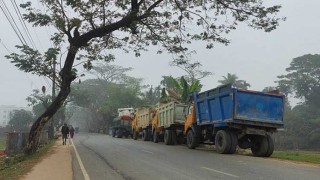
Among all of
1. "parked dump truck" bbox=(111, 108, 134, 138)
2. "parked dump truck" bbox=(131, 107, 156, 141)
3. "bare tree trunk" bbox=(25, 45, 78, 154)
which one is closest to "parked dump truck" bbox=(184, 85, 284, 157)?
"bare tree trunk" bbox=(25, 45, 78, 154)

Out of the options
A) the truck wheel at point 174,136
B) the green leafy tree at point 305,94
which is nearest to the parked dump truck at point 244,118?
the truck wheel at point 174,136

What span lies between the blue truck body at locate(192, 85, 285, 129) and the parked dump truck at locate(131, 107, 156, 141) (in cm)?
1501

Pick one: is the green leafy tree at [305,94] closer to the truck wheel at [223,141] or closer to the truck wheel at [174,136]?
the truck wheel at [174,136]

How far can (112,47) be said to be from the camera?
2578cm

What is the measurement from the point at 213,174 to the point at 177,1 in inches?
476

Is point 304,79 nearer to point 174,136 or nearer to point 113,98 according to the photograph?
point 113,98

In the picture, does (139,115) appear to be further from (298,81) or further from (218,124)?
(298,81)

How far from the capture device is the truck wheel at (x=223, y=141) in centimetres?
1999

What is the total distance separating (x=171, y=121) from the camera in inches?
1117

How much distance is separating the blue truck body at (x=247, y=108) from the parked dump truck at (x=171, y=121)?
7.06 metres

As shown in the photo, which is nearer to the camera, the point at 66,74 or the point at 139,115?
the point at 66,74

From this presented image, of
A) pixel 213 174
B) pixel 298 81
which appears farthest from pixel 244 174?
pixel 298 81

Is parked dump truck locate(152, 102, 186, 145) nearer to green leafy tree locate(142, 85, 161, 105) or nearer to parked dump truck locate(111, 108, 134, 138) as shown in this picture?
parked dump truck locate(111, 108, 134, 138)

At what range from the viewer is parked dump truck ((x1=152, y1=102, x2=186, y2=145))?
27906 millimetres
